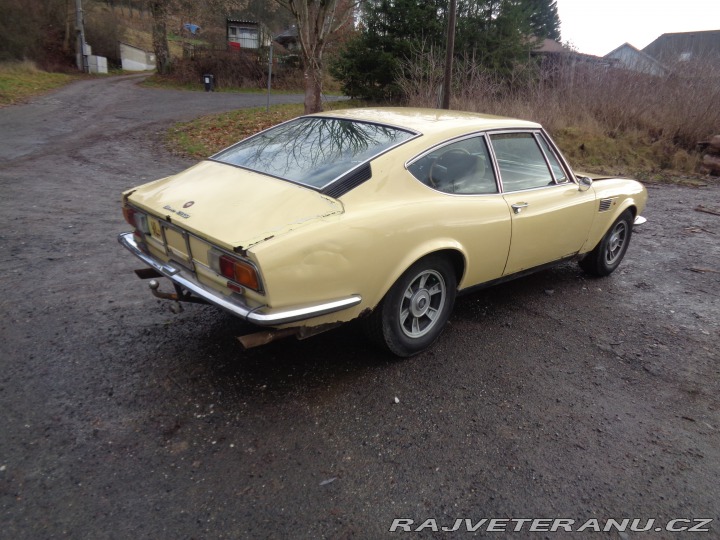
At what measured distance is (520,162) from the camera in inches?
164

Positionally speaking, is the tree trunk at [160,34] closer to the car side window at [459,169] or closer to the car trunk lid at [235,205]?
the car trunk lid at [235,205]

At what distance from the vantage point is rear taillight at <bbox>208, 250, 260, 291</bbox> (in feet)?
8.50

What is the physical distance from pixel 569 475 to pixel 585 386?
0.90 meters

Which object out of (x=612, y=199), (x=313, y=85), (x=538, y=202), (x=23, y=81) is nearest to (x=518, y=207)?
(x=538, y=202)

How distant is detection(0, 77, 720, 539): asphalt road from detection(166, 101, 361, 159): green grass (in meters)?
6.82

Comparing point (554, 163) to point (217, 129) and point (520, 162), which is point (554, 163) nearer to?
Answer: point (520, 162)

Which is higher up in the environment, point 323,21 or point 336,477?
point 323,21

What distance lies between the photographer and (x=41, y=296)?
4.03 metres

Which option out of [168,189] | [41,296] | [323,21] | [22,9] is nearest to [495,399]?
[168,189]

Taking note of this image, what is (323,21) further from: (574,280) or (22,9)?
(22,9)

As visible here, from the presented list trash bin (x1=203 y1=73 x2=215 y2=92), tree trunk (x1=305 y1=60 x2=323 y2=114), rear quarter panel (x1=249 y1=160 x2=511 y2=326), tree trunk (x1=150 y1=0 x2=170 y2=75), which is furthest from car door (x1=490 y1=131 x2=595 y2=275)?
Result: tree trunk (x1=150 y1=0 x2=170 y2=75)

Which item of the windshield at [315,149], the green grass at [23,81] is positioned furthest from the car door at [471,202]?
the green grass at [23,81]

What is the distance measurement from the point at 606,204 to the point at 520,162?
1100 mm

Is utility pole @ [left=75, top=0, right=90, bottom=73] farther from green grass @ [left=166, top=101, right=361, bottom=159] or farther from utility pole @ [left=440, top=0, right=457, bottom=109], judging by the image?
utility pole @ [left=440, top=0, right=457, bottom=109]
